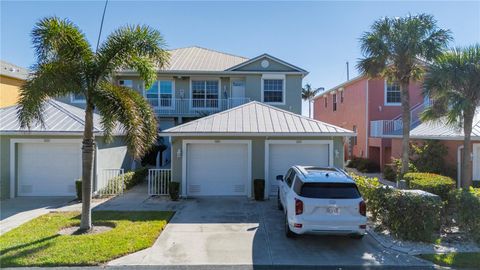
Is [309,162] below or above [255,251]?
above

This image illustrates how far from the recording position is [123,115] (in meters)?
8.35

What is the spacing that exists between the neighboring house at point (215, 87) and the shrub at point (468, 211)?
14098mm

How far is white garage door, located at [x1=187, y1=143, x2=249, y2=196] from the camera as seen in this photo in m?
13.7

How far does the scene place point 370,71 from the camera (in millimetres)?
15055

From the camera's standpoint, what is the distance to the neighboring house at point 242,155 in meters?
13.5

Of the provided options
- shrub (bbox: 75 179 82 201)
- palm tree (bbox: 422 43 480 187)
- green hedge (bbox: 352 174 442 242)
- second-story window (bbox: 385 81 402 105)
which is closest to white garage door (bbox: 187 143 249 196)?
shrub (bbox: 75 179 82 201)

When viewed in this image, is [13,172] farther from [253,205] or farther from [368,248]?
[368,248]

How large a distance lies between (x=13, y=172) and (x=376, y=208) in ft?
46.8

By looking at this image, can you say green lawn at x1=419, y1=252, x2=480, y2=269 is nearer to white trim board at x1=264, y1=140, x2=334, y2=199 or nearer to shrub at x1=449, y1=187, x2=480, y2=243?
shrub at x1=449, y1=187, x2=480, y2=243

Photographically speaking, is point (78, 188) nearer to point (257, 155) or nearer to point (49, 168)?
point (49, 168)

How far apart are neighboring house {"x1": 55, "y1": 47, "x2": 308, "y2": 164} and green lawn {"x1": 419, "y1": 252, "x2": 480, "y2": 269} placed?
50.5 ft

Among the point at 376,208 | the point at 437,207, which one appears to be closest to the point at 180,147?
the point at 376,208

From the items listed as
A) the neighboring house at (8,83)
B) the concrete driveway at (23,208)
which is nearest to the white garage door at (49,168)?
the concrete driveway at (23,208)

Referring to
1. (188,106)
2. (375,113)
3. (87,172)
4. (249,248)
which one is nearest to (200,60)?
(188,106)
